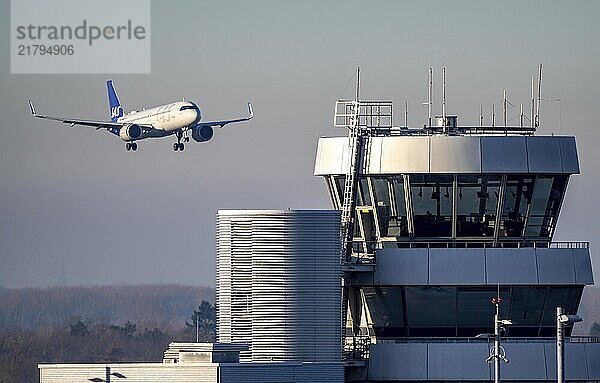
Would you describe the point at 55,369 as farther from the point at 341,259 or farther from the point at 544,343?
the point at 544,343

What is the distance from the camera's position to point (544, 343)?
65.5 meters

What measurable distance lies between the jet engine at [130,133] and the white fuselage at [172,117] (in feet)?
11.8

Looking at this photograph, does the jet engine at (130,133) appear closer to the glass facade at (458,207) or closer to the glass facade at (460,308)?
the glass facade at (458,207)

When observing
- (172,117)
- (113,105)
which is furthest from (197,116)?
(113,105)

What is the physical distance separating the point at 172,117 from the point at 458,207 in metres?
46.0

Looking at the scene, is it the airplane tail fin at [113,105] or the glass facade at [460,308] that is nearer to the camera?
the glass facade at [460,308]

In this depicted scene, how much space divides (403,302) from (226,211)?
24.4ft

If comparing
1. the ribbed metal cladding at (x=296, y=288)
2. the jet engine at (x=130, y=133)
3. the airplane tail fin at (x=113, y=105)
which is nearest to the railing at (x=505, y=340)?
the ribbed metal cladding at (x=296, y=288)

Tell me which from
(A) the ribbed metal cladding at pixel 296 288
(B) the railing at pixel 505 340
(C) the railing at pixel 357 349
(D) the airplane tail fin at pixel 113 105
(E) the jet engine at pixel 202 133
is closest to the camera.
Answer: (A) the ribbed metal cladding at pixel 296 288

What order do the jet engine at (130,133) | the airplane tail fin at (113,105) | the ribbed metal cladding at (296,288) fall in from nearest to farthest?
the ribbed metal cladding at (296,288), the jet engine at (130,133), the airplane tail fin at (113,105)

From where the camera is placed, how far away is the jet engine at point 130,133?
344 ft

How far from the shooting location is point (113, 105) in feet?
456

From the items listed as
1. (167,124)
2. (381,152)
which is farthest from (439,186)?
(167,124)

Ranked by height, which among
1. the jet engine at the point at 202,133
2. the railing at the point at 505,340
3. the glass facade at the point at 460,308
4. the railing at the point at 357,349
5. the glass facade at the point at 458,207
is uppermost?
the jet engine at the point at 202,133
